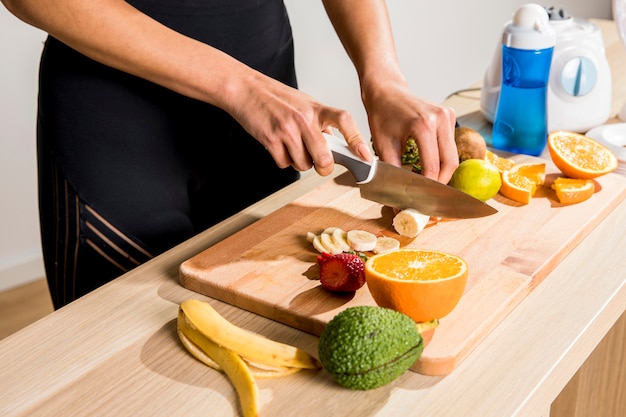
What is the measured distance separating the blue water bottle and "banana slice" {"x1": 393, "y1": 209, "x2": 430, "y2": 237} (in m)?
0.46

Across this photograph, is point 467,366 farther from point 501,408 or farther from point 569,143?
point 569,143

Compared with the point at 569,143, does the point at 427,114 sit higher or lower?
higher

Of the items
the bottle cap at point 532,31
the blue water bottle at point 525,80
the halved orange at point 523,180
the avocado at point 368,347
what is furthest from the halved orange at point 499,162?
the avocado at point 368,347

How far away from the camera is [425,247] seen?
125 centimetres

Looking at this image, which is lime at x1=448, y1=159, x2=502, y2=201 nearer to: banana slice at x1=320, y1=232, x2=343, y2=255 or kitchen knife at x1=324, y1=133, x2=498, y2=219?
kitchen knife at x1=324, y1=133, x2=498, y2=219

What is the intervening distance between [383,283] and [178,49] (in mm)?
525

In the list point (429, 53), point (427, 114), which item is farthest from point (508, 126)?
point (429, 53)

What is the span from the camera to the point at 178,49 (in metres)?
1.24

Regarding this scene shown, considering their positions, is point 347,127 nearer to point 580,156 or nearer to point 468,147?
point 468,147

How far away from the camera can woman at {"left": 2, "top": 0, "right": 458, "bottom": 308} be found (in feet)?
→ 4.02

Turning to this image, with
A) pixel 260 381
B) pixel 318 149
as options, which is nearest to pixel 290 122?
pixel 318 149

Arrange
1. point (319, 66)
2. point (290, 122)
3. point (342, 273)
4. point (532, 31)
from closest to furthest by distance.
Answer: point (342, 273) → point (290, 122) → point (532, 31) → point (319, 66)

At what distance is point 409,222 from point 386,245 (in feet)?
0.23

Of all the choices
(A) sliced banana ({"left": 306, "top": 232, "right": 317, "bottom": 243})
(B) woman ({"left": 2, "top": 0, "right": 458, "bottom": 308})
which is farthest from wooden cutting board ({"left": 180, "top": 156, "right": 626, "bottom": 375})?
(B) woman ({"left": 2, "top": 0, "right": 458, "bottom": 308})
